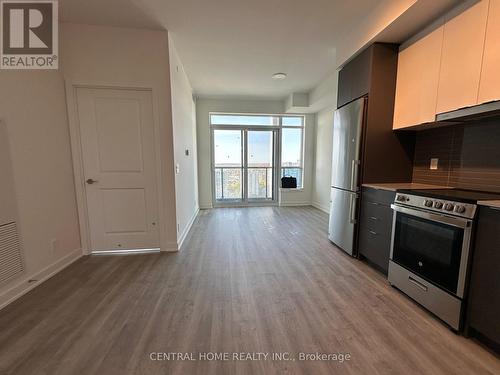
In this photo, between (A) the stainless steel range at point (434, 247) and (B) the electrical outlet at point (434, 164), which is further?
(B) the electrical outlet at point (434, 164)

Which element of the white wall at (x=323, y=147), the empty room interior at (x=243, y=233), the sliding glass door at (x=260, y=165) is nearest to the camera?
the empty room interior at (x=243, y=233)

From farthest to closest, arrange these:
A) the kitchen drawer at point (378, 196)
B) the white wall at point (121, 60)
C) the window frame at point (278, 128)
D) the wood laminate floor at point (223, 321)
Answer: the window frame at point (278, 128) < the white wall at point (121, 60) < the kitchen drawer at point (378, 196) < the wood laminate floor at point (223, 321)

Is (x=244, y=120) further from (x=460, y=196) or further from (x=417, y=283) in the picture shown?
(x=417, y=283)

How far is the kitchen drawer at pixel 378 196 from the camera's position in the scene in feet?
7.19

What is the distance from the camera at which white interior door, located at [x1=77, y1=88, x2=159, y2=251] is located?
2.70 metres

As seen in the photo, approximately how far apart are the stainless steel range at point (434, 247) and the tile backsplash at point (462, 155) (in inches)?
11.8

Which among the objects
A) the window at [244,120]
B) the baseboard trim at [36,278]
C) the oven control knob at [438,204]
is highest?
the window at [244,120]

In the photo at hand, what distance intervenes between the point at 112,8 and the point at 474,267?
3.87 metres

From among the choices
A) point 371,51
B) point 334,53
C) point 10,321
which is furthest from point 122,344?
point 334,53

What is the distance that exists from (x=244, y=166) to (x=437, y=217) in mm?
4600

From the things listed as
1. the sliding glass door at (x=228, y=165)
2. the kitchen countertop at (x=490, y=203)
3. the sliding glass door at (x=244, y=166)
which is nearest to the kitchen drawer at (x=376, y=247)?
the kitchen countertop at (x=490, y=203)

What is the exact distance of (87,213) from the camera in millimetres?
2816

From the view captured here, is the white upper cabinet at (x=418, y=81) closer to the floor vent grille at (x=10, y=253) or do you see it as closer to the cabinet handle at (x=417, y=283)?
the cabinet handle at (x=417, y=283)

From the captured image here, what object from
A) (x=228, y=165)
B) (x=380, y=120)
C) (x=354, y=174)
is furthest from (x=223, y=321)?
(x=228, y=165)
